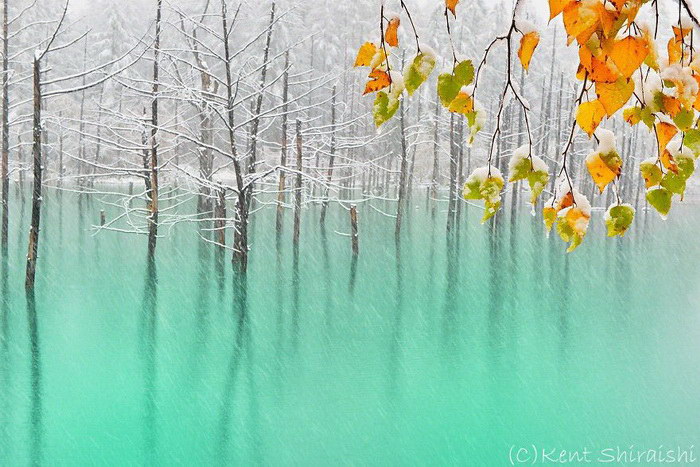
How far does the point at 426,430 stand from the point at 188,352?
17.9 ft

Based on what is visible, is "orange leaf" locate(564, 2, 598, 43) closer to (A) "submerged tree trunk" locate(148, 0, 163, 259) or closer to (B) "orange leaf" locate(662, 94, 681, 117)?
(B) "orange leaf" locate(662, 94, 681, 117)

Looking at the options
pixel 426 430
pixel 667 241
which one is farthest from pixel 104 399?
pixel 667 241

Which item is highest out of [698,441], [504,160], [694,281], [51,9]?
[51,9]

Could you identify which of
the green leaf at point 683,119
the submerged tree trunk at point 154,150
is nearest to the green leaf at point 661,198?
the green leaf at point 683,119

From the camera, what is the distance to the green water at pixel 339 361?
28.9 ft

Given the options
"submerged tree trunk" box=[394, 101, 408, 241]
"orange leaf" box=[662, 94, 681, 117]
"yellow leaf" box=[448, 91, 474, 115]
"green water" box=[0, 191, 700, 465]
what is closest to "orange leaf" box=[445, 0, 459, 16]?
"yellow leaf" box=[448, 91, 474, 115]

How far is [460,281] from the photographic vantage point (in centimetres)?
2003

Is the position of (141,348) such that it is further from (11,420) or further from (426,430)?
(426,430)

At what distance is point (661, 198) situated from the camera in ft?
4.23

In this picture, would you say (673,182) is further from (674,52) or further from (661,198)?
(674,52)

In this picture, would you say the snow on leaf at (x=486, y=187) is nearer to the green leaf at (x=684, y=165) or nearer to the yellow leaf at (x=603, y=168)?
the yellow leaf at (x=603, y=168)

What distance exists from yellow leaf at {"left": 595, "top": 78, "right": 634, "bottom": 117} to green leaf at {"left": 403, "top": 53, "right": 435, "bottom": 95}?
1.23 feet

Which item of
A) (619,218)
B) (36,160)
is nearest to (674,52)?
(619,218)

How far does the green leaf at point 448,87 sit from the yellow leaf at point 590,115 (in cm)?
27
